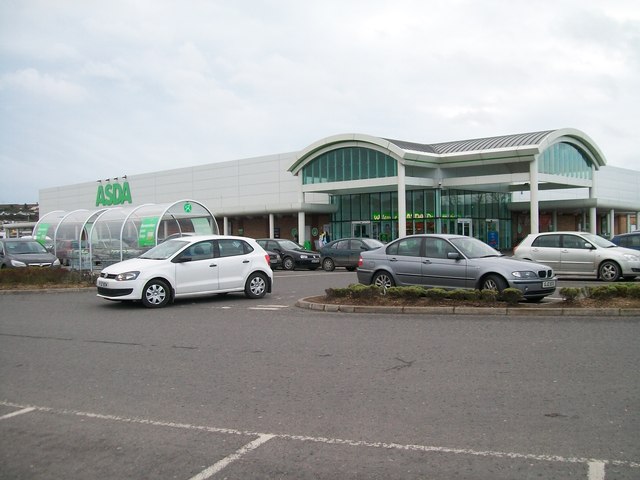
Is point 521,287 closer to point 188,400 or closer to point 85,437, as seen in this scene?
point 188,400

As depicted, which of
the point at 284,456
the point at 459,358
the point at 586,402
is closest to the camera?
the point at 284,456

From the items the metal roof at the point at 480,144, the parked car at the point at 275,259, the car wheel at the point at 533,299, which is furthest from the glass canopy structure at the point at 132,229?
the metal roof at the point at 480,144

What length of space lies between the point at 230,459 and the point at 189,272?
10.2m

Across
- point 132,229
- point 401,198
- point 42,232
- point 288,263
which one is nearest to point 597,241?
point 288,263

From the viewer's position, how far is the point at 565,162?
39750 mm

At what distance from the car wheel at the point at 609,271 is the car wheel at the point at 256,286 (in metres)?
9.85

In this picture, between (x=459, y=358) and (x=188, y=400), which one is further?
(x=459, y=358)

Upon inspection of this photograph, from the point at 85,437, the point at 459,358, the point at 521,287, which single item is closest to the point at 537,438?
the point at 459,358

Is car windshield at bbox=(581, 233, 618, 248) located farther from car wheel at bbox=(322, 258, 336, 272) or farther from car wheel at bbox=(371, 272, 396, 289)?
car wheel at bbox=(322, 258, 336, 272)

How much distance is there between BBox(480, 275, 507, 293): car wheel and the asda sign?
51.1 metres

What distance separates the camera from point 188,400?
247 inches

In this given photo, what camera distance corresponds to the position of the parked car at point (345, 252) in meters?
26.9

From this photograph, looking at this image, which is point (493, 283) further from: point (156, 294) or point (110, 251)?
point (110, 251)

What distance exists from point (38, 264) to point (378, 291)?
51.8 ft
